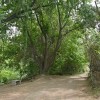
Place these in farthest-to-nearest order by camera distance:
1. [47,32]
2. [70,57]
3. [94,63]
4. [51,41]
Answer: [70,57] < [51,41] < [47,32] < [94,63]

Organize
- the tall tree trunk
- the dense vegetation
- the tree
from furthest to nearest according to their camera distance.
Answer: the tree, the dense vegetation, the tall tree trunk

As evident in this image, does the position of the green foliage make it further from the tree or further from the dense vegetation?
the tree

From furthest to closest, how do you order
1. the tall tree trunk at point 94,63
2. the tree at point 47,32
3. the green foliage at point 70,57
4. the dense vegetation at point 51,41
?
the green foliage at point 70,57 < the tree at point 47,32 < the dense vegetation at point 51,41 < the tall tree trunk at point 94,63

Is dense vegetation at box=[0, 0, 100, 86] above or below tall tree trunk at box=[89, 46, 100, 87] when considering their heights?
above

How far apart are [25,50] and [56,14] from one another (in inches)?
133

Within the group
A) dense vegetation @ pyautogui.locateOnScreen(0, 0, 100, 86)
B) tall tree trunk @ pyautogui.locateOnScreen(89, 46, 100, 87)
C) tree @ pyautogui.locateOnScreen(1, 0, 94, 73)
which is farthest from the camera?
tree @ pyautogui.locateOnScreen(1, 0, 94, 73)

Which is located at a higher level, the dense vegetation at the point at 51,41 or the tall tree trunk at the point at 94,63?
the dense vegetation at the point at 51,41

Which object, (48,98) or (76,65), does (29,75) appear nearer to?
(76,65)

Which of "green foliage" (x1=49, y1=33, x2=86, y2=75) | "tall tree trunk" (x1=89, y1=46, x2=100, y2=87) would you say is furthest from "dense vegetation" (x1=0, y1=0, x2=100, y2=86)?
"tall tree trunk" (x1=89, y1=46, x2=100, y2=87)

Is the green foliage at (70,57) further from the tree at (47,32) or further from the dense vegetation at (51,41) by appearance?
the tree at (47,32)

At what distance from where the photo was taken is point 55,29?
1908cm

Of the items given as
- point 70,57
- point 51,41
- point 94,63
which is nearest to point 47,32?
point 51,41

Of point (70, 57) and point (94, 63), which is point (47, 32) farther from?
point (94, 63)

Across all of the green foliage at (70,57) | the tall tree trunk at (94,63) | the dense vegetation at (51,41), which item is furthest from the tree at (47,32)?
the tall tree trunk at (94,63)
